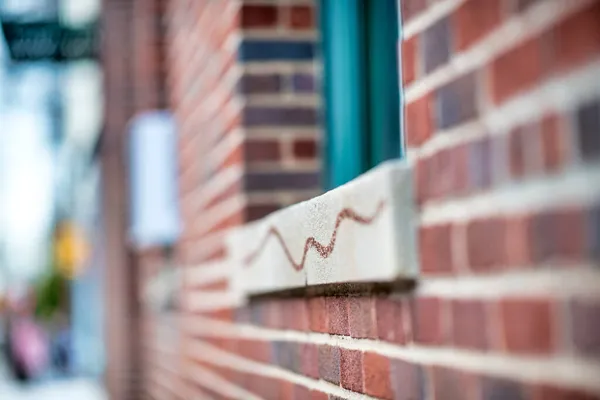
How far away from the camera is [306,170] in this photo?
2.54m

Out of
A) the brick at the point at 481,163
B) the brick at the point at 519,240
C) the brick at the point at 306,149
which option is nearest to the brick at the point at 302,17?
the brick at the point at 306,149

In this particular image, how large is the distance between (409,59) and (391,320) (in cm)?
37

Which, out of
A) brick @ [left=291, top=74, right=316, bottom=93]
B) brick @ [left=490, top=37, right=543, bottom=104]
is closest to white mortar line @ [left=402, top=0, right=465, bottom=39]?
brick @ [left=490, top=37, right=543, bottom=104]

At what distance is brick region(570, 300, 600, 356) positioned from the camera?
2.93 ft

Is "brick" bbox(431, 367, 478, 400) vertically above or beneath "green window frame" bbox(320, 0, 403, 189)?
beneath

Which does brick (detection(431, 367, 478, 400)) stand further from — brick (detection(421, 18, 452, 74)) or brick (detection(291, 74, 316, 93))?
brick (detection(291, 74, 316, 93))

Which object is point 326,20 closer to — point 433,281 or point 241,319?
point 241,319

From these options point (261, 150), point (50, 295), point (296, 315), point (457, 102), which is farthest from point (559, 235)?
point (50, 295)

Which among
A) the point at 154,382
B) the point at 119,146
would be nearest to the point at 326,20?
the point at 154,382

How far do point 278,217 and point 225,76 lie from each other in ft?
2.62

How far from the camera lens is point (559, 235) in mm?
957

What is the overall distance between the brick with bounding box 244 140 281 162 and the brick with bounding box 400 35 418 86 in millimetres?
1126

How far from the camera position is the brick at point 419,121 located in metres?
1.32

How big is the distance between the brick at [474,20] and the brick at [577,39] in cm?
15
